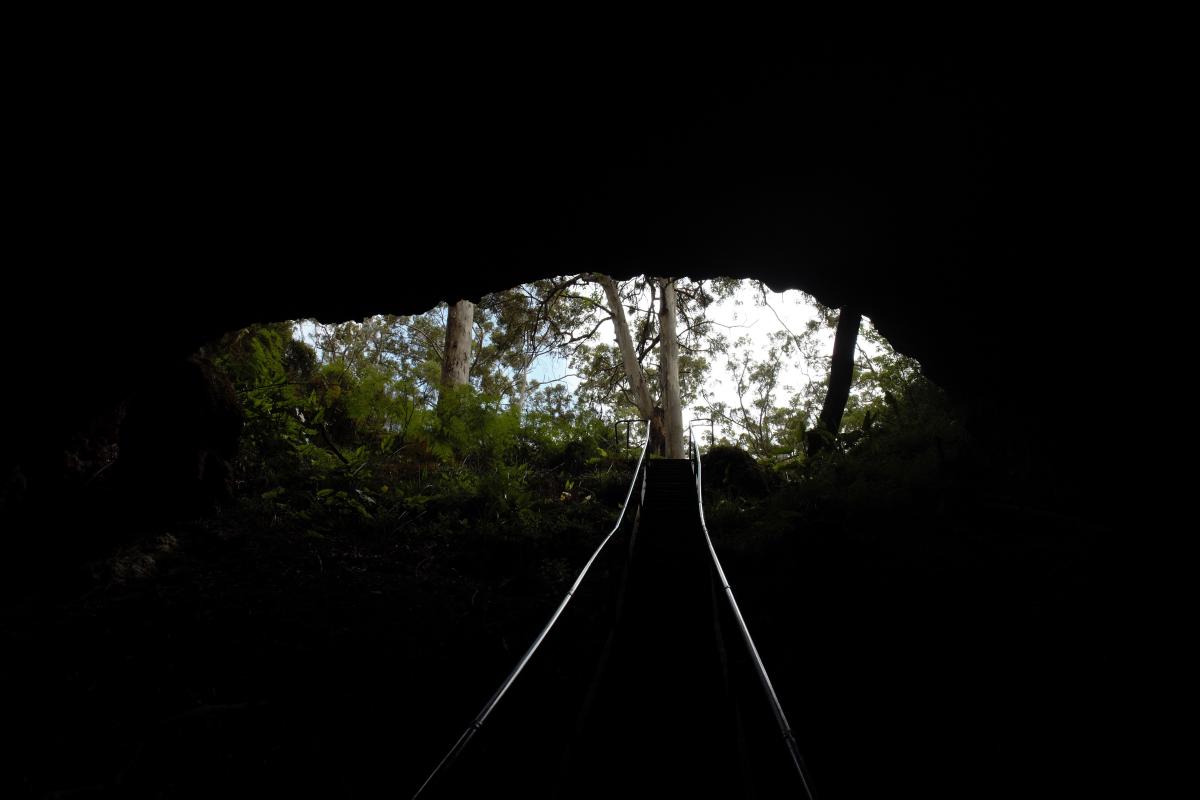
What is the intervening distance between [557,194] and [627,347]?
458 inches

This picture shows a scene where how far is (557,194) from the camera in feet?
10.1

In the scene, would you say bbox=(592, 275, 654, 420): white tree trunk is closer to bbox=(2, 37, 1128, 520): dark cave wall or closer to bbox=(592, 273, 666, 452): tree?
bbox=(592, 273, 666, 452): tree

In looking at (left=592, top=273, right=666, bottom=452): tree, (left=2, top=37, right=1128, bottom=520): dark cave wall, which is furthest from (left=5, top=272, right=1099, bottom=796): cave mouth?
(left=592, top=273, right=666, bottom=452): tree

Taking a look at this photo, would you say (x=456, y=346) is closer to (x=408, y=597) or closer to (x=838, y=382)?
(x=408, y=597)

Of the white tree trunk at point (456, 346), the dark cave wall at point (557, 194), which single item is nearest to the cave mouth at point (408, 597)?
the dark cave wall at point (557, 194)

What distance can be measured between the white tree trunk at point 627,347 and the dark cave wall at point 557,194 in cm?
1027

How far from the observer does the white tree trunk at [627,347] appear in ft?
46.3

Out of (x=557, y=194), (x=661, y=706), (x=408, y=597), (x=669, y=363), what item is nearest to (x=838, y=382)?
(x=669, y=363)

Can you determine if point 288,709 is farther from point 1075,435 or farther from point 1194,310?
point 1075,435

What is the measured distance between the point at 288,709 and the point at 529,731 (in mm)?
1209

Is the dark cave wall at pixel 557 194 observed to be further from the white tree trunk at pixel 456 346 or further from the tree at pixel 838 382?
the white tree trunk at pixel 456 346

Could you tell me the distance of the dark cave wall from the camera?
218 centimetres

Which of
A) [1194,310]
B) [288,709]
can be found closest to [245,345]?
[288,709]

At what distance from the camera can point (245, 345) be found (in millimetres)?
6285
